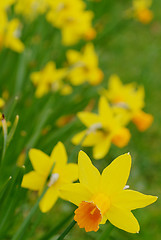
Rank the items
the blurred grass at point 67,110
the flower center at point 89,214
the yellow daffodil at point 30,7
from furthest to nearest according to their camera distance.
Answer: the yellow daffodil at point 30,7 < the blurred grass at point 67,110 < the flower center at point 89,214

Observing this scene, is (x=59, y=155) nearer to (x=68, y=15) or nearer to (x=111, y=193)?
(x=111, y=193)

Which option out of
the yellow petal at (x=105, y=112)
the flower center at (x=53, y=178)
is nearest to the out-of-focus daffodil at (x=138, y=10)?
the yellow petal at (x=105, y=112)

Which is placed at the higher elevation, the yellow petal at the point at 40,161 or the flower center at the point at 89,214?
the flower center at the point at 89,214

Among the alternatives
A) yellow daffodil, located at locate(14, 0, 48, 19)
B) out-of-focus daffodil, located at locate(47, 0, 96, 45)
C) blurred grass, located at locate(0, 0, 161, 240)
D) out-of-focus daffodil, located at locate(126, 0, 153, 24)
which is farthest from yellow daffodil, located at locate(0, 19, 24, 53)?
out-of-focus daffodil, located at locate(126, 0, 153, 24)

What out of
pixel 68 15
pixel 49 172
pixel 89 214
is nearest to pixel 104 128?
pixel 49 172

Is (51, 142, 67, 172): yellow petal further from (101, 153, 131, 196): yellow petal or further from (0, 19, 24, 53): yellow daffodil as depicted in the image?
(0, 19, 24, 53): yellow daffodil

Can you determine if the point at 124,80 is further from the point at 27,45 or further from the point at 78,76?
the point at 27,45

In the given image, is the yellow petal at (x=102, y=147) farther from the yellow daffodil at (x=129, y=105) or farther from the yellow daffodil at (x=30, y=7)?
the yellow daffodil at (x=30, y=7)
